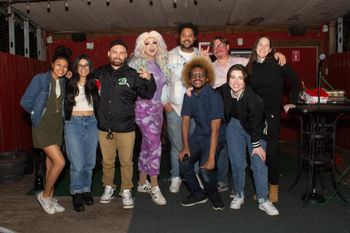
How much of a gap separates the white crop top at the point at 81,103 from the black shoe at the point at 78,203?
0.95m

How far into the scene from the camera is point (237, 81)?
11.4ft

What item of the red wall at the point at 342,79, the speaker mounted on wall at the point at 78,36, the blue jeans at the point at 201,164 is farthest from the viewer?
the speaker mounted on wall at the point at 78,36

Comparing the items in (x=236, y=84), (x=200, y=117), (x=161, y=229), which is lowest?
(x=161, y=229)

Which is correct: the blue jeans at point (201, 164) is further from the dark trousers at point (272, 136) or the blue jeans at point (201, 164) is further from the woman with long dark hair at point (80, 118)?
the woman with long dark hair at point (80, 118)

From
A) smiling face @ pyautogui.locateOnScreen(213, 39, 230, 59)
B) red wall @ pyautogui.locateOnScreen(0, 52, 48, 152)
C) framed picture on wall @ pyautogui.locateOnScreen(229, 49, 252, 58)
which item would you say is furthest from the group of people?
framed picture on wall @ pyautogui.locateOnScreen(229, 49, 252, 58)

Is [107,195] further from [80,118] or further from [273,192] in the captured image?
[273,192]

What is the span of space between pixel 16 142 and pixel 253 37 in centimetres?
549

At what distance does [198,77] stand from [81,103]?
49.4 inches

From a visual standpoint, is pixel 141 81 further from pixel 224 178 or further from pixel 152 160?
pixel 224 178

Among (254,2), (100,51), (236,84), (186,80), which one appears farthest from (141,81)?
(100,51)

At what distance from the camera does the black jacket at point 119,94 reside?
11.8 feet

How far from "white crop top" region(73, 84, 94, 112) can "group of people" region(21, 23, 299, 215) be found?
0.01 meters

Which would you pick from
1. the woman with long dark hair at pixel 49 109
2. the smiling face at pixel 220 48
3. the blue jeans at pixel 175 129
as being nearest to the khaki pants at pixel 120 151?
the woman with long dark hair at pixel 49 109

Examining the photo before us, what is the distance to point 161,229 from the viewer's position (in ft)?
10.7
